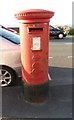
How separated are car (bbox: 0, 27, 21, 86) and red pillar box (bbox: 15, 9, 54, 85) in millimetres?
706

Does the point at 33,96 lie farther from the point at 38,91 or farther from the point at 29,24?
the point at 29,24

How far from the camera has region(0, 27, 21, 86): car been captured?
511 cm

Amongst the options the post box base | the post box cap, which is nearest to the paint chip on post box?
the post box cap

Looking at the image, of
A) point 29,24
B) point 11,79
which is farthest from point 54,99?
point 29,24

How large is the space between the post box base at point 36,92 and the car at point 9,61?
783mm

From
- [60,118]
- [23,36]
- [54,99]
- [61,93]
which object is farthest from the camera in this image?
[61,93]

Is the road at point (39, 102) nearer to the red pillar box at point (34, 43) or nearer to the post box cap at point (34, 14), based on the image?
the red pillar box at point (34, 43)

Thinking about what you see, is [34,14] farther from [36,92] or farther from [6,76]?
[6,76]

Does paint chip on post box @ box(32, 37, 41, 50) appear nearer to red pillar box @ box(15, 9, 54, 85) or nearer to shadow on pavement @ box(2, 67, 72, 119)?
red pillar box @ box(15, 9, 54, 85)

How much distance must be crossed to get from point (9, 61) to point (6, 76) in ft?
1.26

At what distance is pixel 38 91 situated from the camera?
444cm

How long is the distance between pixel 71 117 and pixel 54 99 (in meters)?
0.77

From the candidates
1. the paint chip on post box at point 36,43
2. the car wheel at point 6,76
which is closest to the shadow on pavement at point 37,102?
the car wheel at point 6,76

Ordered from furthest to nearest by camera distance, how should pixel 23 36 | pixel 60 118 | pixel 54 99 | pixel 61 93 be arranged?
pixel 61 93, pixel 54 99, pixel 23 36, pixel 60 118
